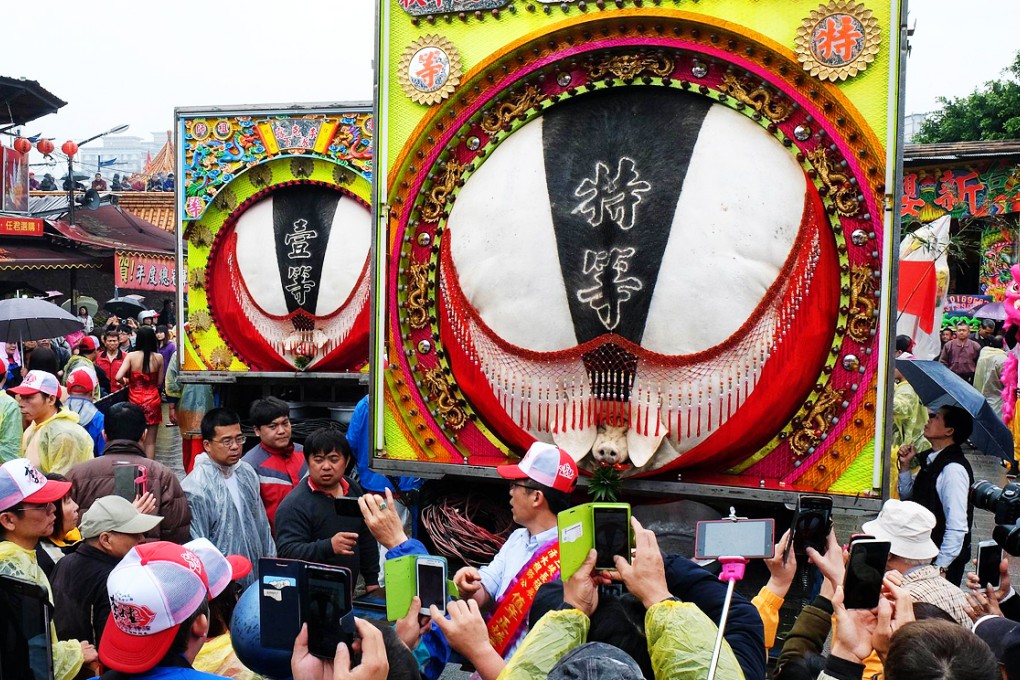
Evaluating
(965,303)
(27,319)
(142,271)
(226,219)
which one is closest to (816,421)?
(226,219)

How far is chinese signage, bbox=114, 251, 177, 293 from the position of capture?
2208 centimetres

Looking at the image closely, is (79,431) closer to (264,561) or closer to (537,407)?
(537,407)

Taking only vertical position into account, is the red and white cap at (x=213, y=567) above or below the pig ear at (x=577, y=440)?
below

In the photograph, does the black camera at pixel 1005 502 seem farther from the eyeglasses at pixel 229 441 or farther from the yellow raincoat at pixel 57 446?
the yellow raincoat at pixel 57 446

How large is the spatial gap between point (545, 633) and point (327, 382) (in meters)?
6.03

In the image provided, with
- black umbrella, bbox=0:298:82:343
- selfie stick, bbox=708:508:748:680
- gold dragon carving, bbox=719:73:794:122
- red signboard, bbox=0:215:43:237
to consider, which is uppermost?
red signboard, bbox=0:215:43:237

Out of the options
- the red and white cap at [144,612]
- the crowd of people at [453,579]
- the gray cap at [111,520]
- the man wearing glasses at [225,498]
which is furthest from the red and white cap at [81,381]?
the red and white cap at [144,612]

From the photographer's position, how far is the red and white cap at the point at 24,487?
3.65 meters

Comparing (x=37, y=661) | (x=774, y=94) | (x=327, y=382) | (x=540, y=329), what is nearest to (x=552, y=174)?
(x=540, y=329)

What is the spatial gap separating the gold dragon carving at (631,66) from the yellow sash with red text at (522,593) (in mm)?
2091

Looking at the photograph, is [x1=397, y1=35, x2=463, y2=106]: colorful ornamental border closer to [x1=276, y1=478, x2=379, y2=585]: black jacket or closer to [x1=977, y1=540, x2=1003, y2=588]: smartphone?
[x1=276, y1=478, x2=379, y2=585]: black jacket

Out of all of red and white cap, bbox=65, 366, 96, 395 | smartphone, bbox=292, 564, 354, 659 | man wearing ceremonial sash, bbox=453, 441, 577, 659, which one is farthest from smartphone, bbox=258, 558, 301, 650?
red and white cap, bbox=65, 366, 96, 395

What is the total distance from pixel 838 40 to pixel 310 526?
2986 mm

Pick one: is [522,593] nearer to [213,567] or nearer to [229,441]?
[213,567]
